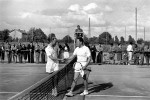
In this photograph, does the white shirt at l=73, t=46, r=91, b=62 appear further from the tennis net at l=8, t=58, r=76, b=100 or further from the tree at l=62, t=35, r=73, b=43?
the tree at l=62, t=35, r=73, b=43

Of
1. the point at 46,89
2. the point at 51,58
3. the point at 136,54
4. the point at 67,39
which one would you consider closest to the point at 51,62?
the point at 51,58

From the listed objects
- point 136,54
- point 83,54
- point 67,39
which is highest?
point 67,39

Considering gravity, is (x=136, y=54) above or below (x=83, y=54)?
below

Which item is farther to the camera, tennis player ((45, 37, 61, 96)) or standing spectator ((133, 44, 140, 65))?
standing spectator ((133, 44, 140, 65))

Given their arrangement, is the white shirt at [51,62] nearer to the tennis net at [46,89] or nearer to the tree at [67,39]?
the tennis net at [46,89]

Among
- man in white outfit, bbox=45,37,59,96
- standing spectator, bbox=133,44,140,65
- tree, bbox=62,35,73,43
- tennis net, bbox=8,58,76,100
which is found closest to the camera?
tennis net, bbox=8,58,76,100

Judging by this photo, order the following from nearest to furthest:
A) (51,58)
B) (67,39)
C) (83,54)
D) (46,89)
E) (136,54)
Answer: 1. (46,89)
2. (51,58)
3. (83,54)
4. (136,54)
5. (67,39)

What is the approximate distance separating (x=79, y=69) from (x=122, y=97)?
163 centimetres

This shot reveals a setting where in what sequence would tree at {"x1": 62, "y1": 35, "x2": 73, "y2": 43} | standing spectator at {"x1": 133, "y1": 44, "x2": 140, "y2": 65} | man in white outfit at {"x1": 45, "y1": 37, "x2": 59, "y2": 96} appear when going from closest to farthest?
man in white outfit at {"x1": 45, "y1": 37, "x2": 59, "y2": 96}
standing spectator at {"x1": 133, "y1": 44, "x2": 140, "y2": 65}
tree at {"x1": 62, "y1": 35, "x2": 73, "y2": 43}

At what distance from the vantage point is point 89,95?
10094 millimetres

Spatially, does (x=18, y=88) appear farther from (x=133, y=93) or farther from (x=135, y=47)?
(x=135, y=47)

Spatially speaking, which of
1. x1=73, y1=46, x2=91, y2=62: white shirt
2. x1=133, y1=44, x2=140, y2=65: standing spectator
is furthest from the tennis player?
x1=133, y1=44, x2=140, y2=65: standing spectator

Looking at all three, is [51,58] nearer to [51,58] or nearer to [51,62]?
[51,58]

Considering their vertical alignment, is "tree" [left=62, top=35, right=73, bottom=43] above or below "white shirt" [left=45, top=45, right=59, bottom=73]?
above
